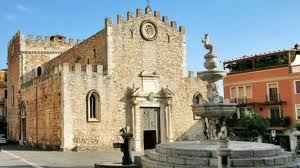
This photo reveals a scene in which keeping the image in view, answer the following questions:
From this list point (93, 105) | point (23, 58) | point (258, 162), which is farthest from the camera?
point (23, 58)

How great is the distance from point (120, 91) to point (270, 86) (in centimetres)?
1798

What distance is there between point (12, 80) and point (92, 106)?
54.2ft

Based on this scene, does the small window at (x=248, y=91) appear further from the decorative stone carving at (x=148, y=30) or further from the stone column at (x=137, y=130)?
the stone column at (x=137, y=130)

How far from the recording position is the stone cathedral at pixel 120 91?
80.0 ft

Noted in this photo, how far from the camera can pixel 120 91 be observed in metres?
26.3

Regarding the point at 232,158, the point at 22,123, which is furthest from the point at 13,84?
the point at 232,158

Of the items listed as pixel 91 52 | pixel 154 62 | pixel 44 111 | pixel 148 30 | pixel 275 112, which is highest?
pixel 148 30

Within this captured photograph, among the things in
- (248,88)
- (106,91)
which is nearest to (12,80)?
(106,91)

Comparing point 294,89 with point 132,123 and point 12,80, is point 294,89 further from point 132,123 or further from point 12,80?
point 12,80

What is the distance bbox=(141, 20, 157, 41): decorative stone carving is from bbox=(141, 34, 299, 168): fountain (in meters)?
14.1

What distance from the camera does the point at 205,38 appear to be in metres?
13.9

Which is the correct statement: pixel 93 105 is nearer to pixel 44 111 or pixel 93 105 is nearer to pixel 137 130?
pixel 137 130

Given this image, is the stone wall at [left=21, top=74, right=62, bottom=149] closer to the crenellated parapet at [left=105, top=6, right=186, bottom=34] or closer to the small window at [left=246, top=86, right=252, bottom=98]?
the crenellated parapet at [left=105, top=6, right=186, bottom=34]

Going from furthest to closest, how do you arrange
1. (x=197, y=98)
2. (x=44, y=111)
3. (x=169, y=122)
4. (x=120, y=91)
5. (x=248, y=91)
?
(x=248, y=91)
(x=197, y=98)
(x=169, y=122)
(x=44, y=111)
(x=120, y=91)
